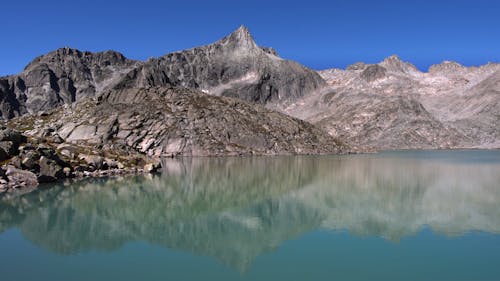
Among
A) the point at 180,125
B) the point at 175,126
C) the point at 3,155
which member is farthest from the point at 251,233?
the point at 180,125

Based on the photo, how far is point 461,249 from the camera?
27.5 m

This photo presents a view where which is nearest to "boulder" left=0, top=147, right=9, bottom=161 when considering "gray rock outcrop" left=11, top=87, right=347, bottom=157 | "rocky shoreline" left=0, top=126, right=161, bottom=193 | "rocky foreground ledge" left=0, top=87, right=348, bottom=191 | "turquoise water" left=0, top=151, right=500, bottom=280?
"rocky shoreline" left=0, top=126, right=161, bottom=193

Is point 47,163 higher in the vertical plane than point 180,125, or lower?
lower

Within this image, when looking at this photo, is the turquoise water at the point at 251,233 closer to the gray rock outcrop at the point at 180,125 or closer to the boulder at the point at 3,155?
the boulder at the point at 3,155

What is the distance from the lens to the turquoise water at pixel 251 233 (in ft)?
76.3

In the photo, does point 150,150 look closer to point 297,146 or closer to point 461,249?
point 297,146

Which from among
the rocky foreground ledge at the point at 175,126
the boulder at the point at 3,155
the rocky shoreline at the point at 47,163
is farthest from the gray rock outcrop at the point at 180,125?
the boulder at the point at 3,155

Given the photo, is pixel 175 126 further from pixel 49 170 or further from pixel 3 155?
pixel 3 155

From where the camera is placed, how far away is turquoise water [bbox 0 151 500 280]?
2325 centimetres

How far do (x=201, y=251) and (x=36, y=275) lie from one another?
31.7ft

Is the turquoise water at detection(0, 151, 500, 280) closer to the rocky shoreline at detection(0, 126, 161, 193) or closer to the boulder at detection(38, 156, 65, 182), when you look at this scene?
the boulder at detection(38, 156, 65, 182)

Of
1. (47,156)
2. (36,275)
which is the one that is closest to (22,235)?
(36,275)

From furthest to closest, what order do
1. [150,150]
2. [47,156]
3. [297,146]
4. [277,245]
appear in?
[297,146] < [150,150] < [47,156] < [277,245]

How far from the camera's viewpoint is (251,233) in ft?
107
